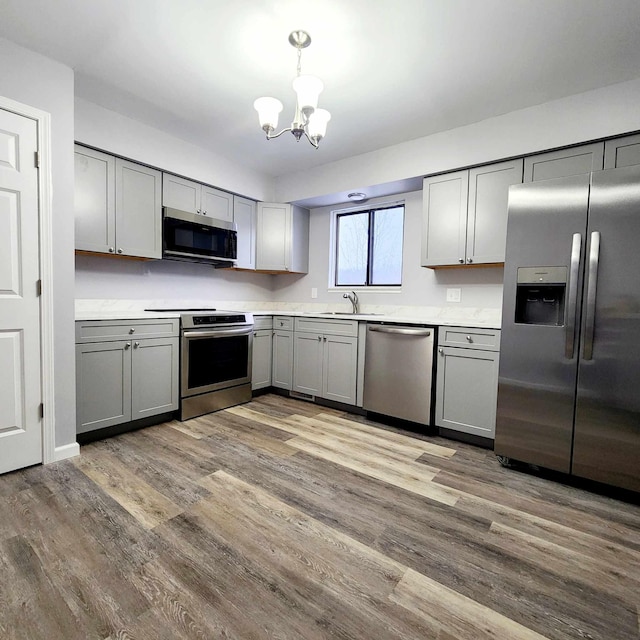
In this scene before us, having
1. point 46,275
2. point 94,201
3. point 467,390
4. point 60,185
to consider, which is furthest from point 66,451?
point 467,390

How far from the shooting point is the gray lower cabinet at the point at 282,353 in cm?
383

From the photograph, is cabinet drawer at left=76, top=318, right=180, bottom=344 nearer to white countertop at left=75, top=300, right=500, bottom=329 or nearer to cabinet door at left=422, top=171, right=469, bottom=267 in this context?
white countertop at left=75, top=300, right=500, bottom=329

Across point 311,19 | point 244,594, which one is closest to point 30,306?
point 244,594

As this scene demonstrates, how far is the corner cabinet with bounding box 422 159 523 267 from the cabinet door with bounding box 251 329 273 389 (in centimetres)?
181

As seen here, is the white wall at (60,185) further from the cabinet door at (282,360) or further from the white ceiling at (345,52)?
the cabinet door at (282,360)

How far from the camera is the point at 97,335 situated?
2549 millimetres

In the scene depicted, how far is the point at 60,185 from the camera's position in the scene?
2244 mm

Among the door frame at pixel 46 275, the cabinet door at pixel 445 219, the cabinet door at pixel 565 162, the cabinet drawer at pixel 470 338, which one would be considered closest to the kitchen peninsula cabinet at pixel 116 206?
the door frame at pixel 46 275

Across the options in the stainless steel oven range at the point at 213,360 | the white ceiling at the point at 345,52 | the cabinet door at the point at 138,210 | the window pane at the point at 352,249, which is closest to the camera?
the white ceiling at the point at 345,52

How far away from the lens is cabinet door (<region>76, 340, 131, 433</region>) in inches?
98.1

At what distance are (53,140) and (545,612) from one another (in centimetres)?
333

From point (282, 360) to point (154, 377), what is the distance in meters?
1.36

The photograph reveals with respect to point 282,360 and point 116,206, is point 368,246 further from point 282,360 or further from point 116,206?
point 116,206

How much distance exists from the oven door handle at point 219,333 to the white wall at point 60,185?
889mm
